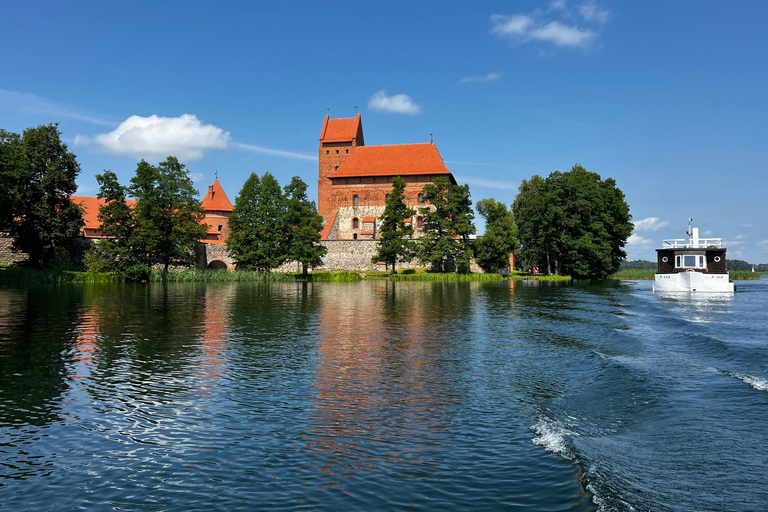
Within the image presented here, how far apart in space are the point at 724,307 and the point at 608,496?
30.2 metres

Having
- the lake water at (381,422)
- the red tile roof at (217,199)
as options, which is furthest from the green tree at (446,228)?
the lake water at (381,422)

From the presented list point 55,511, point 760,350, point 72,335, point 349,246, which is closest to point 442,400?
point 55,511

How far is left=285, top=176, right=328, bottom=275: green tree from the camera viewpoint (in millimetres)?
66188

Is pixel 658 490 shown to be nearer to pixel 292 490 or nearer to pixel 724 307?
pixel 292 490

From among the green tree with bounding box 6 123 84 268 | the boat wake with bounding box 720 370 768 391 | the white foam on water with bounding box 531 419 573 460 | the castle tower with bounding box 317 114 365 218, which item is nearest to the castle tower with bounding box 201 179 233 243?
the castle tower with bounding box 317 114 365 218

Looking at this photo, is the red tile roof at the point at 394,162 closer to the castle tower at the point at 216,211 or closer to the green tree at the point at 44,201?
the castle tower at the point at 216,211

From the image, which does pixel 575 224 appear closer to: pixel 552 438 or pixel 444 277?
pixel 444 277

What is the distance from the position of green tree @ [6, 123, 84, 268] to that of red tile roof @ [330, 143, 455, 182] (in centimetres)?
4295

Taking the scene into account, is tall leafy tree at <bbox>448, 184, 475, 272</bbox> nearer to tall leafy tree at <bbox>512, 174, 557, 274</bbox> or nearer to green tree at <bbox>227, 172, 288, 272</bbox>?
tall leafy tree at <bbox>512, 174, 557, 274</bbox>

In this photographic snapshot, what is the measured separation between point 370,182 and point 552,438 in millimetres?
82887

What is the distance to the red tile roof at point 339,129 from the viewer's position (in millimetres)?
98125

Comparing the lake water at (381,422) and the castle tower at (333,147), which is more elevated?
the castle tower at (333,147)

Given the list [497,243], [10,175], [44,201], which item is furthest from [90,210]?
[497,243]

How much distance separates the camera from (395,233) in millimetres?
69438
